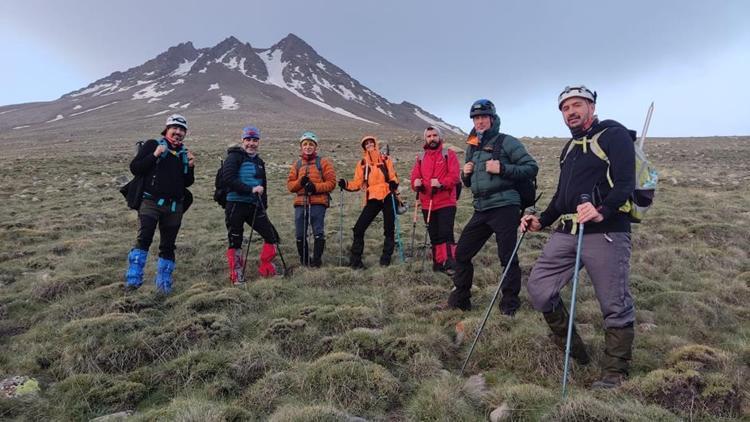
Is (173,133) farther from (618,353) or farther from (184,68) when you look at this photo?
(184,68)

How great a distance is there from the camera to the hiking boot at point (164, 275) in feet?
24.8

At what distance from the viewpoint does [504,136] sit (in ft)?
21.4

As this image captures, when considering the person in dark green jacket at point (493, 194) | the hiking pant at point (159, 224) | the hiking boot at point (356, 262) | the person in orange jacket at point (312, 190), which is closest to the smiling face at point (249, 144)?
the person in orange jacket at point (312, 190)

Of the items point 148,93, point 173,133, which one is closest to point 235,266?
point 173,133

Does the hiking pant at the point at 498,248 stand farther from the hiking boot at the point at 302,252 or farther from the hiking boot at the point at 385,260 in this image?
the hiking boot at the point at 302,252

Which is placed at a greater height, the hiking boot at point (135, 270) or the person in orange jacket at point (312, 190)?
the person in orange jacket at point (312, 190)

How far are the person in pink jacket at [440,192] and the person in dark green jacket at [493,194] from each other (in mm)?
1819

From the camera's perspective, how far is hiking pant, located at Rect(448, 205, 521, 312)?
6414mm

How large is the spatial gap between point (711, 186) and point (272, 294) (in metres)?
18.8

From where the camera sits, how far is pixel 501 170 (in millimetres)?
6203

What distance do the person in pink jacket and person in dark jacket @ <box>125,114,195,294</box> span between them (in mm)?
4435

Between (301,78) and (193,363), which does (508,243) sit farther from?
(301,78)

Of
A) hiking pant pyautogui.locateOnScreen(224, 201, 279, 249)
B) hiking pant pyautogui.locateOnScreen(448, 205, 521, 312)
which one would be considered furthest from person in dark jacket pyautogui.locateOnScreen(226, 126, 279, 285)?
hiking pant pyautogui.locateOnScreen(448, 205, 521, 312)

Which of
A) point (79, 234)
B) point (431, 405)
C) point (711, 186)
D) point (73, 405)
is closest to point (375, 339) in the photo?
point (431, 405)
